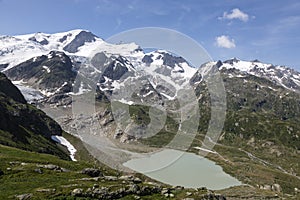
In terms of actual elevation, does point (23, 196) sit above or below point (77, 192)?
below

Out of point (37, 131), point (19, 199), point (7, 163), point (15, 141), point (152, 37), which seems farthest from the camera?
point (37, 131)

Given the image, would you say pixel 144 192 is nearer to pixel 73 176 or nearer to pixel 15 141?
pixel 73 176

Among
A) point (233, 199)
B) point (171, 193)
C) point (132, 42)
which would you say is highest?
point (132, 42)

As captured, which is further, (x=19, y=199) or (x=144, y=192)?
(x=144, y=192)

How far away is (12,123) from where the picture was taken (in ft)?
515

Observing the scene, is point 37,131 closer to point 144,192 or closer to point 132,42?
point 144,192

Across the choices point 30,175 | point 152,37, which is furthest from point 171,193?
point 152,37

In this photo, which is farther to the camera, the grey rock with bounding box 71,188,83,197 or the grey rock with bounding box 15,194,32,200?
the grey rock with bounding box 71,188,83,197

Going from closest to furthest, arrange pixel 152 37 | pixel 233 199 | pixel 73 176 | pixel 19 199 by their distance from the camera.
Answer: pixel 152 37
pixel 19 199
pixel 73 176
pixel 233 199

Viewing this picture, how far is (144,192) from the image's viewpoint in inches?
1825

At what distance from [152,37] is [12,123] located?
140 m

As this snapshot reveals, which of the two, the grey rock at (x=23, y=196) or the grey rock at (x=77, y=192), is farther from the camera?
the grey rock at (x=77, y=192)

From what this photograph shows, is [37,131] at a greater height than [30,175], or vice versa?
[37,131]

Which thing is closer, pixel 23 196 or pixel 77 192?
pixel 23 196
